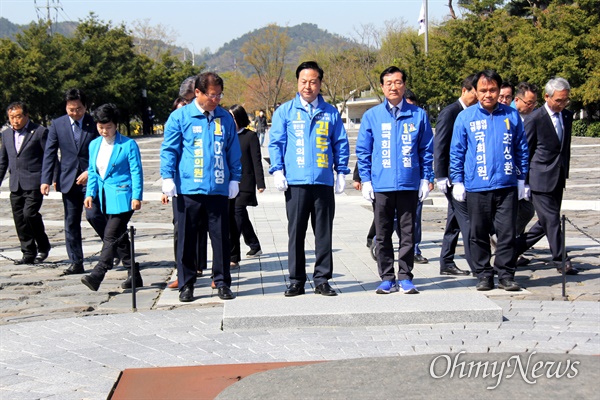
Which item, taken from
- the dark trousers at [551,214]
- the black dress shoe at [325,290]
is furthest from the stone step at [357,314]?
the dark trousers at [551,214]

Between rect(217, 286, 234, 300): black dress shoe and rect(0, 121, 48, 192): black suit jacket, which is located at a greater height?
rect(0, 121, 48, 192): black suit jacket

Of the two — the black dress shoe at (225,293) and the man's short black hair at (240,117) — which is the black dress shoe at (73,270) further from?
the black dress shoe at (225,293)

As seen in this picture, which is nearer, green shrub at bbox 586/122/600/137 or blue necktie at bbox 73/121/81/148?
blue necktie at bbox 73/121/81/148

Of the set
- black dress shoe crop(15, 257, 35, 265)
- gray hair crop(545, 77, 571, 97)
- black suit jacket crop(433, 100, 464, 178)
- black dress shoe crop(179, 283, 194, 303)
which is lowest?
black dress shoe crop(15, 257, 35, 265)

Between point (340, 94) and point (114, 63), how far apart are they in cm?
3864

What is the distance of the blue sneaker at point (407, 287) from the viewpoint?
7184mm

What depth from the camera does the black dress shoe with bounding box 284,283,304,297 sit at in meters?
7.24

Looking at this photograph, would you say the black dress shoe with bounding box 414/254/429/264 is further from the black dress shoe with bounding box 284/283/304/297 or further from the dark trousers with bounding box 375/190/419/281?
the black dress shoe with bounding box 284/283/304/297

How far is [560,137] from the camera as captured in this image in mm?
8461

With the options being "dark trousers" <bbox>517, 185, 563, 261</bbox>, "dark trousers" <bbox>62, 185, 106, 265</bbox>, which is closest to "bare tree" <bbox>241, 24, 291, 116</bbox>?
"dark trousers" <bbox>62, 185, 106, 265</bbox>

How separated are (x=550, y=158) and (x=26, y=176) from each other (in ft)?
19.3

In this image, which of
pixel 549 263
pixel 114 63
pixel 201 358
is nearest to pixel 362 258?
pixel 549 263

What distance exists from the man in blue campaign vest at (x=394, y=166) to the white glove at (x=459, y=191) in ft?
1.06

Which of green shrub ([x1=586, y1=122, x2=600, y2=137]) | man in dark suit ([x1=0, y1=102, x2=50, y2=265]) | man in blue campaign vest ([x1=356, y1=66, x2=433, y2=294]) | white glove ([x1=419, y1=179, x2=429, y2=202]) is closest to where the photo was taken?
man in blue campaign vest ([x1=356, y1=66, x2=433, y2=294])
